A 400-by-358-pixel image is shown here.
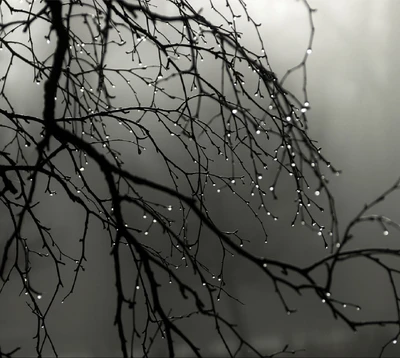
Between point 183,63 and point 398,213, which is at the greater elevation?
point 183,63

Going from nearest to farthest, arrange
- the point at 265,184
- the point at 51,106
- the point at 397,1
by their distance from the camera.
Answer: the point at 51,106, the point at 397,1, the point at 265,184

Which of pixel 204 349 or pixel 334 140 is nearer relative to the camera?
pixel 334 140

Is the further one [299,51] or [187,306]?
[187,306]

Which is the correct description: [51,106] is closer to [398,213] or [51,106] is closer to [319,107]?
[319,107]

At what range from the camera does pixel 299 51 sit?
2.20m

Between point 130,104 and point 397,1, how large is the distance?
124 cm

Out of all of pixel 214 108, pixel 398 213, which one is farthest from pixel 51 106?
pixel 398 213

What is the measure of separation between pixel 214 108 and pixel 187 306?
0.95m

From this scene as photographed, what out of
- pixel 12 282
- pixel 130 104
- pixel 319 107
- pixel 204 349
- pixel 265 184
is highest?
pixel 130 104

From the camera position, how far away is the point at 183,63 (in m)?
2.29

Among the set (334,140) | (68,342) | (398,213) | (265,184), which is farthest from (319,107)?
(68,342)

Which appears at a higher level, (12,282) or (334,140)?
(334,140)

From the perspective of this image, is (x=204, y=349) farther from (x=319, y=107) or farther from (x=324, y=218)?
(x=319, y=107)

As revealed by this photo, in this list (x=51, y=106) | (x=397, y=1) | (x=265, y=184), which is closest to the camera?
(x=51, y=106)
